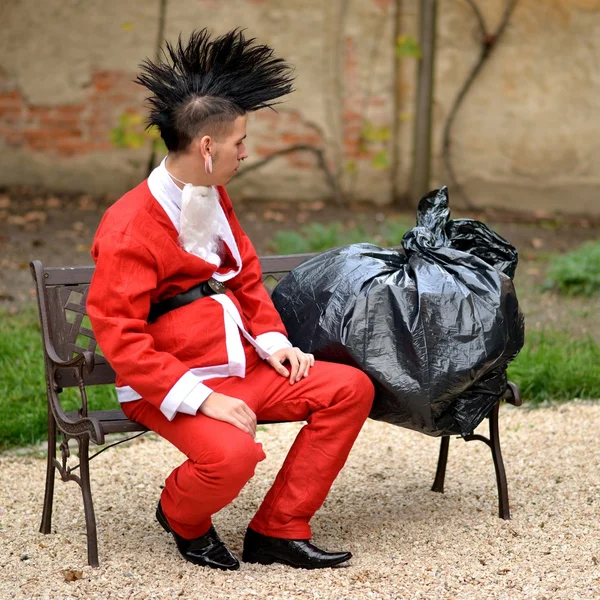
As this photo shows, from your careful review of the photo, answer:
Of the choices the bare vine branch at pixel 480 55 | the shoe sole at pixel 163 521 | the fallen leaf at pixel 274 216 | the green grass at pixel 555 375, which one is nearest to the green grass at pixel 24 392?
the shoe sole at pixel 163 521

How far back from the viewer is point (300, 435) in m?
3.05

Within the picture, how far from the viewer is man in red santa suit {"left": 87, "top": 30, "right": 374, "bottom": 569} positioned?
2816 mm

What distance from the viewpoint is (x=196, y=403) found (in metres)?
2.82

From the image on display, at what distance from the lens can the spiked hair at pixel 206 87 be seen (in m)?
2.94

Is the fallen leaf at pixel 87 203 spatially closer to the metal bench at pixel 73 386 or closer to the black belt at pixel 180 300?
the metal bench at pixel 73 386

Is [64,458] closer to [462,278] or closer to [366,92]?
[462,278]

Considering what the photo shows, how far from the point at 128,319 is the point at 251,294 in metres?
0.56

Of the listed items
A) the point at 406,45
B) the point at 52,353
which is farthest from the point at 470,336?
the point at 406,45

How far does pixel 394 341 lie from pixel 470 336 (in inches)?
9.1

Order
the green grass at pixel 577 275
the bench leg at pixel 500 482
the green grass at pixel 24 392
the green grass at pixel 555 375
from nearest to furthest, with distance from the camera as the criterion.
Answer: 1. the bench leg at pixel 500 482
2. the green grass at pixel 24 392
3. the green grass at pixel 555 375
4. the green grass at pixel 577 275

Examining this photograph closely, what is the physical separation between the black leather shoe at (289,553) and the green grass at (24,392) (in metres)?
1.50

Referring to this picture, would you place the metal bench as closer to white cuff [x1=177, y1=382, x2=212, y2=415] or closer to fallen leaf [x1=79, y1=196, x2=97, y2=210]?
white cuff [x1=177, y1=382, x2=212, y2=415]

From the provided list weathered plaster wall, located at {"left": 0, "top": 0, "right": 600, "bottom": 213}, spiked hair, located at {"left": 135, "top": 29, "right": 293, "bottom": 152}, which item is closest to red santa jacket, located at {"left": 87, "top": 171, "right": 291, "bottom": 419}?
spiked hair, located at {"left": 135, "top": 29, "right": 293, "bottom": 152}

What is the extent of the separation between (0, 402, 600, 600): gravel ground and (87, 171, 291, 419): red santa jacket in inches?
21.6
